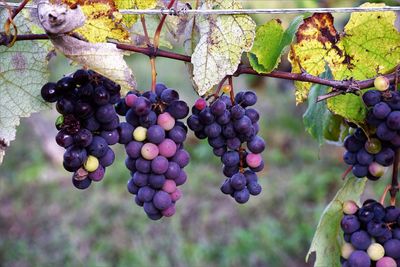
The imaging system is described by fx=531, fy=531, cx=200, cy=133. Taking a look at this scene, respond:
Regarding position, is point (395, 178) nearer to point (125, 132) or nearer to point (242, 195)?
point (242, 195)

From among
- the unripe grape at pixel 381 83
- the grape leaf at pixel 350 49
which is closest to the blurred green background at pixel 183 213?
the grape leaf at pixel 350 49

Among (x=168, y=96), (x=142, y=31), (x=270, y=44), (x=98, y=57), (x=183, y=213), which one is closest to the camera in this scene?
(x=98, y=57)

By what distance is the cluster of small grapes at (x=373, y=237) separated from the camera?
3.26 feet

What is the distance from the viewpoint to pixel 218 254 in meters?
3.26

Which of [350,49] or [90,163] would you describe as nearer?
[90,163]

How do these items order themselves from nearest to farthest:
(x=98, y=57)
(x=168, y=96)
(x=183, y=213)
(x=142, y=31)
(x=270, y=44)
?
1. (x=98, y=57)
2. (x=168, y=96)
3. (x=270, y=44)
4. (x=142, y=31)
5. (x=183, y=213)

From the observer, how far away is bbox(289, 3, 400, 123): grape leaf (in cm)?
101

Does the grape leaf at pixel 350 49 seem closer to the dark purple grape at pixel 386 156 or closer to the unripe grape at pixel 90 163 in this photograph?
the dark purple grape at pixel 386 156

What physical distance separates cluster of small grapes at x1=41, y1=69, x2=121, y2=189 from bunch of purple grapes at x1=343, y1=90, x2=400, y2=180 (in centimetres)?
46

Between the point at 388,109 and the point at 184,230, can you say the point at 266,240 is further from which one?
the point at 388,109

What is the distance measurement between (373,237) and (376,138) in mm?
191

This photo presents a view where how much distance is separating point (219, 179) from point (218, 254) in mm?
1095

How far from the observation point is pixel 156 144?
2.86 ft

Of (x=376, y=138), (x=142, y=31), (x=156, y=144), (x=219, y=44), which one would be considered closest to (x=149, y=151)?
(x=156, y=144)
